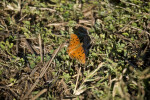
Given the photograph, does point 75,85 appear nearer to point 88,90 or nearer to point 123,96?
point 88,90

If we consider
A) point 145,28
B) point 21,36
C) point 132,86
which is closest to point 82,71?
point 132,86

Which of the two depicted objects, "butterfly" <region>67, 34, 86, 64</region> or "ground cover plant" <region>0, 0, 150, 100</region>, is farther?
"butterfly" <region>67, 34, 86, 64</region>

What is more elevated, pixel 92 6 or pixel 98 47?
pixel 92 6

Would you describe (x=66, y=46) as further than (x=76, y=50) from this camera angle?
Yes

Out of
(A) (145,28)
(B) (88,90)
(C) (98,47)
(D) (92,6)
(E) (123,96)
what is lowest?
(B) (88,90)
